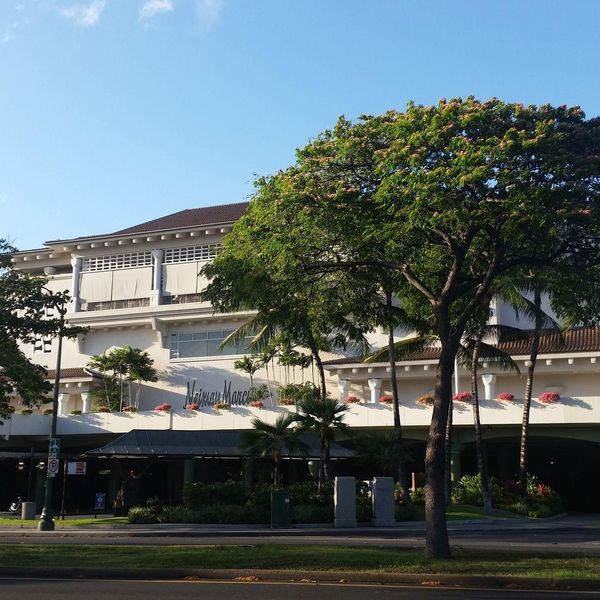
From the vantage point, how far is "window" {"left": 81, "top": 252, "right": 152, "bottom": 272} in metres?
55.5

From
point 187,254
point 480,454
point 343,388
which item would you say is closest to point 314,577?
point 480,454

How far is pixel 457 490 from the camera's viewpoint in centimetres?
3872

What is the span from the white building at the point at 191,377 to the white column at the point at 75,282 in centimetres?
8

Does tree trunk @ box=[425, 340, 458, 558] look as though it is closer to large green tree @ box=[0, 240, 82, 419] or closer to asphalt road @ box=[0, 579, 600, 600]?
asphalt road @ box=[0, 579, 600, 600]

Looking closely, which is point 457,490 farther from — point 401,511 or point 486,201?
point 486,201

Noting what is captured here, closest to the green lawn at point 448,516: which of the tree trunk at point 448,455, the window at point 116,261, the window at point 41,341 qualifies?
the tree trunk at point 448,455

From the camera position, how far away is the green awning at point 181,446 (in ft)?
116

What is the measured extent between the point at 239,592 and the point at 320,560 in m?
3.00

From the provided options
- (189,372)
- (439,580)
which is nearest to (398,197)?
(439,580)

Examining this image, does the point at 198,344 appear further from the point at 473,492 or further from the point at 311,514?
the point at 311,514

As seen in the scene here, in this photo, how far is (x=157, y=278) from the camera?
54094 mm

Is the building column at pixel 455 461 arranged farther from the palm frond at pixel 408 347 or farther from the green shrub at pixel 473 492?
the palm frond at pixel 408 347

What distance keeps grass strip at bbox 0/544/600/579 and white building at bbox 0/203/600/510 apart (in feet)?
81.1

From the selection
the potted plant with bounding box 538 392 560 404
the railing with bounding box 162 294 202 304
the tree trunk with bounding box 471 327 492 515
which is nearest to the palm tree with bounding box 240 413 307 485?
the tree trunk with bounding box 471 327 492 515
